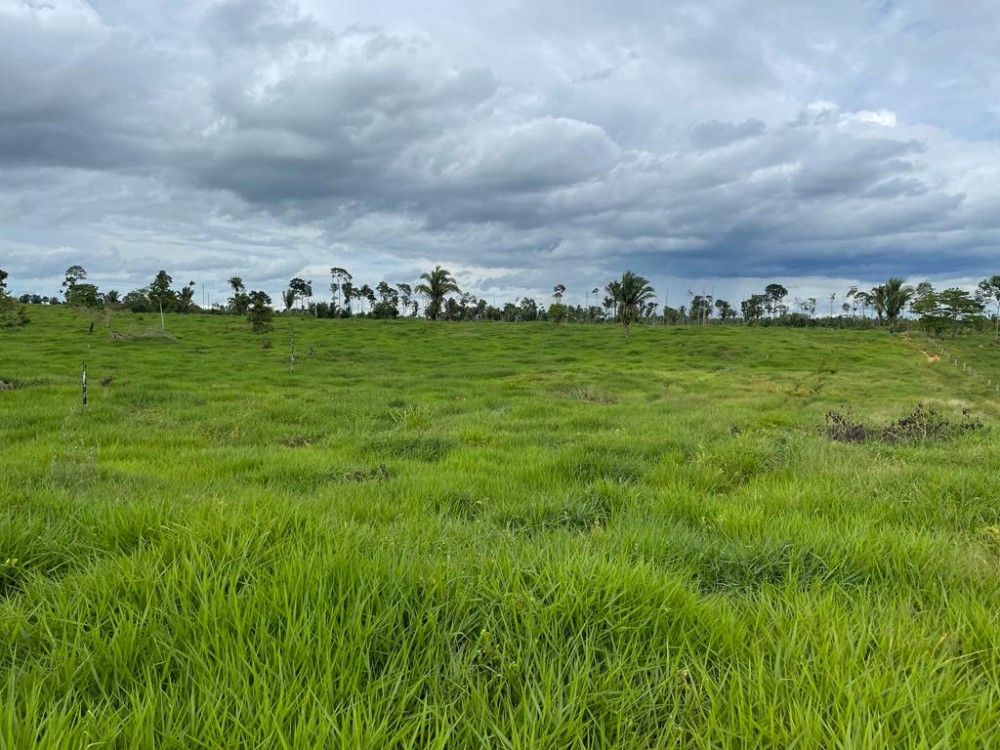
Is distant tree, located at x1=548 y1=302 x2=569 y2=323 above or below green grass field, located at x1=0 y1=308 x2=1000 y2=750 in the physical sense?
above

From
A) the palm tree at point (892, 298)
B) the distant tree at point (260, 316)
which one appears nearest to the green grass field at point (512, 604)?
the distant tree at point (260, 316)

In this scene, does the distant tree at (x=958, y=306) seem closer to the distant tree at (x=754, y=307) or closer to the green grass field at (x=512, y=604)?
the distant tree at (x=754, y=307)

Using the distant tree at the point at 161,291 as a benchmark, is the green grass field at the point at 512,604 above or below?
below

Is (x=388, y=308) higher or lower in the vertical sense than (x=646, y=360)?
higher

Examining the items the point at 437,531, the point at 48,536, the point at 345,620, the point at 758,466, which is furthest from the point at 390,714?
the point at 758,466

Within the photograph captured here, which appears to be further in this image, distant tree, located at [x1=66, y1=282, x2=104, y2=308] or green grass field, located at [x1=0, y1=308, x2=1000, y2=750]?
distant tree, located at [x1=66, y1=282, x2=104, y2=308]

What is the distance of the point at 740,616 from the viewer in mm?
2600

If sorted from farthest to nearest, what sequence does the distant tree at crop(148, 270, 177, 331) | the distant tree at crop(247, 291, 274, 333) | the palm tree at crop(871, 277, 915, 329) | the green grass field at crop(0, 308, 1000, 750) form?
the palm tree at crop(871, 277, 915, 329) → the distant tree at crop(148, 270, 177, 331) → the distant tree at crop(247, 291, 274, 333) → the green grass field at crop(0, 308, 1000, 750)

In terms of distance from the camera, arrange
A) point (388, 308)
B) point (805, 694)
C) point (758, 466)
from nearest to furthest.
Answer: point (805, 694) < point (758, 466) < point (388, 308)

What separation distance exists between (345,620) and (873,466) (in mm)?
6074

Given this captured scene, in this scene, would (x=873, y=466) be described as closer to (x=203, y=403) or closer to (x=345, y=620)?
(x=345, y=620)

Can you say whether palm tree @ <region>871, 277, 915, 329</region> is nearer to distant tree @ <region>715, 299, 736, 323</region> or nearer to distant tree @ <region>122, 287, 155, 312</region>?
distant tree @ <region>715, 299, 736, 323</region>

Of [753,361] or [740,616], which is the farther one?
[753,361]

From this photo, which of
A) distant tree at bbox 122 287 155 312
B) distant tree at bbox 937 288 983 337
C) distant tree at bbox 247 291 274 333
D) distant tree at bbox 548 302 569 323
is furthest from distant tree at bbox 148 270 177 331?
distant tree at bbox 937 288 983 337
